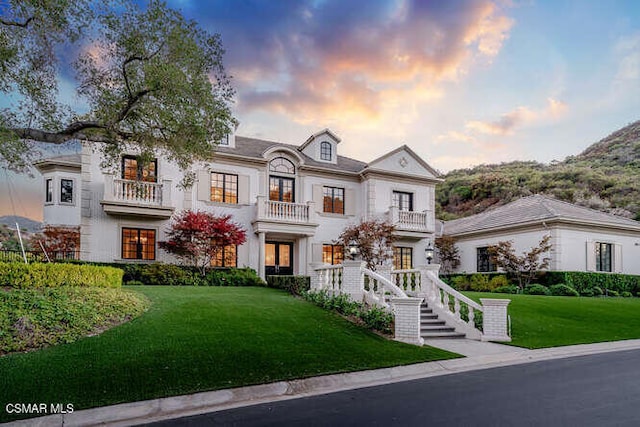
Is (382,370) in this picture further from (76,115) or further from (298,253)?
(298,253)

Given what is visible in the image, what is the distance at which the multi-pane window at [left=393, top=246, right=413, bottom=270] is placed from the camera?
77.3ft

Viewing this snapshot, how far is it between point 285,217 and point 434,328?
10.6m

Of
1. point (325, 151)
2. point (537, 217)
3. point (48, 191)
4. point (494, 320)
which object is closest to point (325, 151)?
point (325, 151)

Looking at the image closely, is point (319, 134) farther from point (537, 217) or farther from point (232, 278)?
point (537, 217)

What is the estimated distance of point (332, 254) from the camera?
22578 millimetres

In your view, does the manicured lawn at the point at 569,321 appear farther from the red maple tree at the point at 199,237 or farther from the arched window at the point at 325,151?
the arched window at the point at 325,151

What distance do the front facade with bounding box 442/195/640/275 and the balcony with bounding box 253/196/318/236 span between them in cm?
1086

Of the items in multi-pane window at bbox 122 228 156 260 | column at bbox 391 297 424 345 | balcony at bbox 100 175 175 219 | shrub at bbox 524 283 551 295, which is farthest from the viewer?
shrub at bbox 524 283 551 295

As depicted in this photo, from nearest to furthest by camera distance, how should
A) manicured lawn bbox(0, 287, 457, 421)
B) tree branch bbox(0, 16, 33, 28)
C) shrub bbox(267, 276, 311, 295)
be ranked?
manicured lawn bbox(0, 287, 457, 421) → tree branch bbox(0, 16, 33, 28) → shrub bbox(267, 276, 311, 295)

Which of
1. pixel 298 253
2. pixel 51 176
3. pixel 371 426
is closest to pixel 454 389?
pixel 371 426

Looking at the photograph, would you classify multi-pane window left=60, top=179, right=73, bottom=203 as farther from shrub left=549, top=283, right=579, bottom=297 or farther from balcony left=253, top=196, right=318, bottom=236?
shrub left=549, top=283, right=579, bottom=297

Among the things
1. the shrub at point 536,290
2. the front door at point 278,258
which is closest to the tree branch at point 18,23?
the front door at point 278,258

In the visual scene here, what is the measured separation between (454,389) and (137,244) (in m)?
16.0

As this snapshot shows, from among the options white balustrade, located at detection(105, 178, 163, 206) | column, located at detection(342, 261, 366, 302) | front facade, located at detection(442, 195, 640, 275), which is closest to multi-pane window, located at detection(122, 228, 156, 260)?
white balustrade, located at detection(105, 178, 163, 206)
